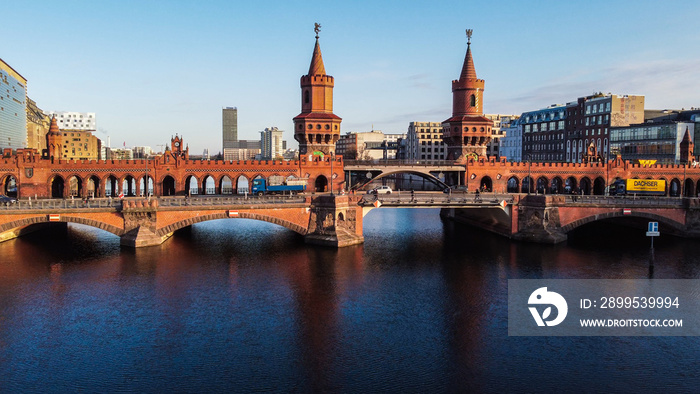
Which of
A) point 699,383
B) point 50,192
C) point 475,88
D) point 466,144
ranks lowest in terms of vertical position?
point 699,383

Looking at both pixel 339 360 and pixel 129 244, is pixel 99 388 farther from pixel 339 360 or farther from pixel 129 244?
pixel 129 244

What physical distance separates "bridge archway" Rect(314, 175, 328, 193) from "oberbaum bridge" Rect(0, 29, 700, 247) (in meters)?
0.19

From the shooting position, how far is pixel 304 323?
1537 inches

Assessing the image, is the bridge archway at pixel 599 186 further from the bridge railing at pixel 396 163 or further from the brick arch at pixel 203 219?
the brick arch at pixel 203 219

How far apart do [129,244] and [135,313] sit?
2452cm

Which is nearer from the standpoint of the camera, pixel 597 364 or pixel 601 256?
pixel 597 364

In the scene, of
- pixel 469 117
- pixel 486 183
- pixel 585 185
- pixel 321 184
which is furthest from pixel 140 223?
pixel 585 185

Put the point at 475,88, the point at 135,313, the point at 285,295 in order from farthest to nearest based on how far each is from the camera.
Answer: the point at 475,88 → the point at 285,295 → the point at 135,313

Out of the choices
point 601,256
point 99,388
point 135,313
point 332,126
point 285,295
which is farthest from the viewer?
point 332,126

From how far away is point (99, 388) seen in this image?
1143 inches

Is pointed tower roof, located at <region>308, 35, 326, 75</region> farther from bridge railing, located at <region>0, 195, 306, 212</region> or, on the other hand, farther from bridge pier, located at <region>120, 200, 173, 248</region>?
bridge pier, located at <region>120, 200, 173, 248</region>

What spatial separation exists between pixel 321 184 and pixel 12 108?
12392 centimetres

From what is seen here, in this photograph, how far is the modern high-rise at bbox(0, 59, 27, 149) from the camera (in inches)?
6029

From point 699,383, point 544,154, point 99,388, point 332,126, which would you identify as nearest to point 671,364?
point 699,383
